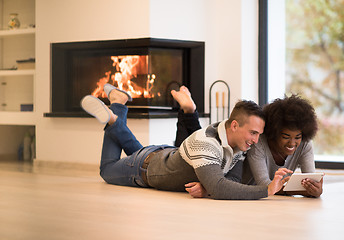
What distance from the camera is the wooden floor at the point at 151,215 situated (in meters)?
2.61

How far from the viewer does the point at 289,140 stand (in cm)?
348

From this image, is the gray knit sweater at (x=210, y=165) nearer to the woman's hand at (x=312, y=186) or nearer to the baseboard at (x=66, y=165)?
the woman's hand at (x=312, y=186)

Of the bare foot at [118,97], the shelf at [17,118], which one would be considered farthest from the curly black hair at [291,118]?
the shelf at [17,118]

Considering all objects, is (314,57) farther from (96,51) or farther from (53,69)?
(53,69)

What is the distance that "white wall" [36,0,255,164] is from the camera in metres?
5.56

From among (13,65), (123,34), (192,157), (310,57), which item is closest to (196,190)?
(192,157)

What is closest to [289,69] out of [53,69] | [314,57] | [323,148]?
[314,57]

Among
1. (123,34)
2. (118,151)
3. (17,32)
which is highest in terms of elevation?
(17,32)

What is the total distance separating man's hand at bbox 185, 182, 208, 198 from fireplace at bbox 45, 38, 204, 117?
6.31 ft

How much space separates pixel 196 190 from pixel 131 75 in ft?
7.60

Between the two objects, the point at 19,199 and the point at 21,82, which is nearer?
the point at 19,199

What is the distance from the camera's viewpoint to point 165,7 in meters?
5.61

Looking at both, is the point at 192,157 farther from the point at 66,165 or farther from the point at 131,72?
the point at 66,165

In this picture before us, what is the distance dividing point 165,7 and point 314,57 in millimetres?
1741
